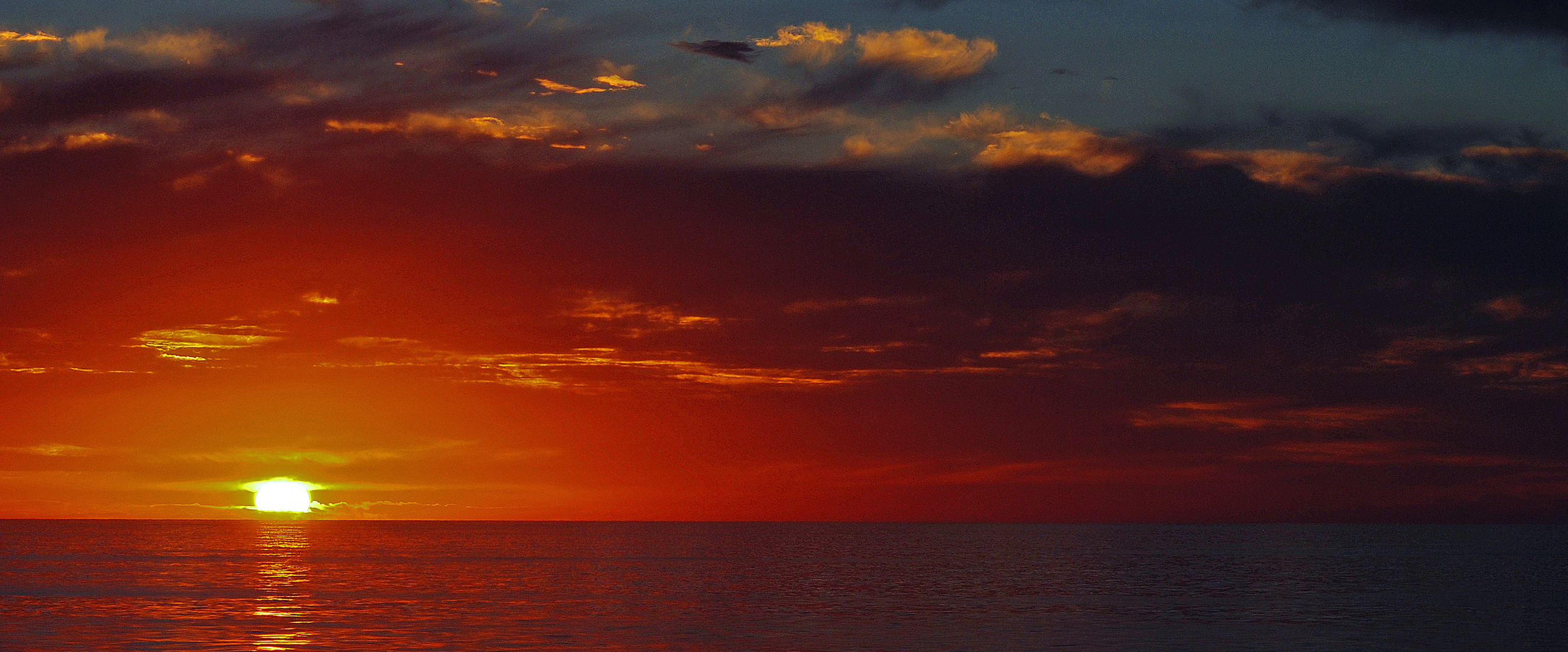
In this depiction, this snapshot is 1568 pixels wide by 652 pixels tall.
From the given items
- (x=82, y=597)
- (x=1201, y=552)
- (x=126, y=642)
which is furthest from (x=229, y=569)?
(x=1201, y=552)

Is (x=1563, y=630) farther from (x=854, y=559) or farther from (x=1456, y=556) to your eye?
(x=1456, y=556)

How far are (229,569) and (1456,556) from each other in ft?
488

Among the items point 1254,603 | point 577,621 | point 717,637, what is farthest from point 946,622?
point 1254,603

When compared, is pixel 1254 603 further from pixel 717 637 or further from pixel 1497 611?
pixel 717 637

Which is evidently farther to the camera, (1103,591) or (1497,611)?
(1103,591)

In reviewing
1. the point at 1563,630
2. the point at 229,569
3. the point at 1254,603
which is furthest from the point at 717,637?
the point at 229,569

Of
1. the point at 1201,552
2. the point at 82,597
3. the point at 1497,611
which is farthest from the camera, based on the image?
the point at 1201,552

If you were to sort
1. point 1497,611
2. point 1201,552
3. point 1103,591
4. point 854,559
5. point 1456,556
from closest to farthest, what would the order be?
point 1497,611
point 1103,591
point 854,559
point 1456,556
point 1201,552

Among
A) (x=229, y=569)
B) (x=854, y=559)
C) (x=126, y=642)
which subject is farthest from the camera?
(x=854, y=559)

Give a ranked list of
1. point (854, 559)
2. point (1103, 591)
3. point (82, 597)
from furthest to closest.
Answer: point (854, 559) < point (1103, 591) < point (82, 597)

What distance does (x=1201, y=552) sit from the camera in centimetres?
17712

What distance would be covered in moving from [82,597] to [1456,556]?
158973 mm

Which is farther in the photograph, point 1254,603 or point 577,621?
point 1254,603

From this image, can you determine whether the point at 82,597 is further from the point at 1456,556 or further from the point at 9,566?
the point at 1456,556
